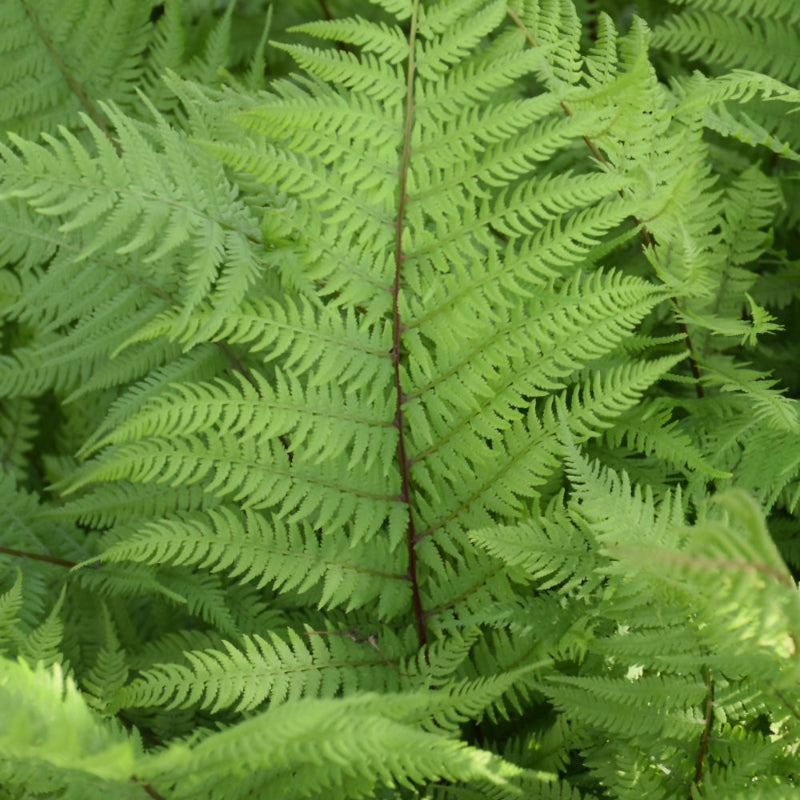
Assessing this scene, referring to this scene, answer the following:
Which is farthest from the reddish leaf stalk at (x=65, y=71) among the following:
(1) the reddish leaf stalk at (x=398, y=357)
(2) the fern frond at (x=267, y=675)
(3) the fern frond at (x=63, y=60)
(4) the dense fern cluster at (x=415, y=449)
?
(2) the fern frond at (x=267, y=675)

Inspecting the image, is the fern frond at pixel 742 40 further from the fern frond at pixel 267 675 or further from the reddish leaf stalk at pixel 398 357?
the fern frond at pixel 267 675

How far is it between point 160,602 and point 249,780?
23.4 inches

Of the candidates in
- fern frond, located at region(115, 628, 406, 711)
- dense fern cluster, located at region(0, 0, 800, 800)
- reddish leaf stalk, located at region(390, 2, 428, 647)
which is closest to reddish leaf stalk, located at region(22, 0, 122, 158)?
dense fern cluster, located at region(0, 0, 800, 800)

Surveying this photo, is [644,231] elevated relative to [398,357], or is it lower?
elevated

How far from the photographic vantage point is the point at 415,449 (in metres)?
1.14

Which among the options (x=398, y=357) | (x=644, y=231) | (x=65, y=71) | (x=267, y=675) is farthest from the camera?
(x=65, y=71)

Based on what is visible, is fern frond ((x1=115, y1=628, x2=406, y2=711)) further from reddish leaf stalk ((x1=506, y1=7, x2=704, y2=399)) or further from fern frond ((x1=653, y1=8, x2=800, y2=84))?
fern frond ((x1=653, y1=8, x2=800, y2=84))

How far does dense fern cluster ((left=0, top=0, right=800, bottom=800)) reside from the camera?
35.2 inches

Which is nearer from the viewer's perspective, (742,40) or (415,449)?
(415,449)

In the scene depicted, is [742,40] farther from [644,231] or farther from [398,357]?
[398,357]

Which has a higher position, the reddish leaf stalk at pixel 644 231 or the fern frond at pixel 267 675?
the reddish leaf stalk at pixel 644 231

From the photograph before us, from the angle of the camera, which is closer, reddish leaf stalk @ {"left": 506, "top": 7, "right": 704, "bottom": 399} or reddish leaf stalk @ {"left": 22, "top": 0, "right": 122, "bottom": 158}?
reddish leaf stalk @ {"left": 506, "top": 7, "right": 704, "bottom": 399}

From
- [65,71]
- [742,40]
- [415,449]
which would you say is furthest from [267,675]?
[742,40]

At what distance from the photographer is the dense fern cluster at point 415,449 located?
89cm
